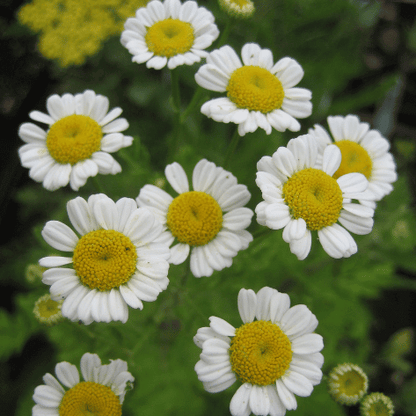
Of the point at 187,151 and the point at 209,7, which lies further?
the point at 209,7

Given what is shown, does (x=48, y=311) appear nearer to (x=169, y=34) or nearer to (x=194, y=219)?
(x=194, y=219)

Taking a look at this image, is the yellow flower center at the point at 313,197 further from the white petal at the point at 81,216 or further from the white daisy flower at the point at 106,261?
the white petal at the point at 81,216

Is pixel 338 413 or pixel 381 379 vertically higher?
pixel 338 413

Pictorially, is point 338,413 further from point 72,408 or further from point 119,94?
point 119,94

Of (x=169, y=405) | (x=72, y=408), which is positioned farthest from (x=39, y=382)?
(x=72, y=408)

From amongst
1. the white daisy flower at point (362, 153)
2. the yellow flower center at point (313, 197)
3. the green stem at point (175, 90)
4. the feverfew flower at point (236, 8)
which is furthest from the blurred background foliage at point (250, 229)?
the white daisy flower at point (362, 153)

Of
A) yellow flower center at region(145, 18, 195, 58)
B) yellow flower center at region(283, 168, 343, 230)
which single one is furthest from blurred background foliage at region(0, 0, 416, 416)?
yellow flower center at region(283, 168, 343, 230)

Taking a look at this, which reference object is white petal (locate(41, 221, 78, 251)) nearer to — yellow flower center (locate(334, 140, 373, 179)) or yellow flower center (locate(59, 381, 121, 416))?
yellow flower center (locate(59, 381, 121, 416))
